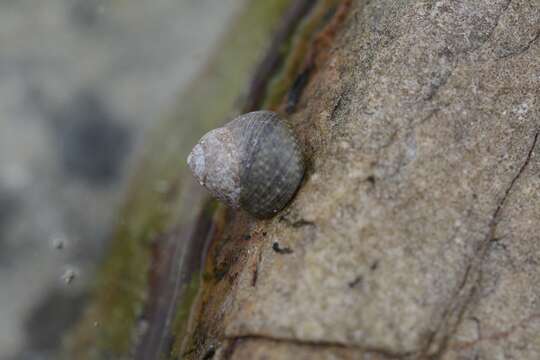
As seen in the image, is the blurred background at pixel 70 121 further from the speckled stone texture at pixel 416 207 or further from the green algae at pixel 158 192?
the speckled stone texture at pixel 416 207

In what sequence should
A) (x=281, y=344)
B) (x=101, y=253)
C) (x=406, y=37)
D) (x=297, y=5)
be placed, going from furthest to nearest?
(x=101, y=253)
(x=297, y=5)
(x=406, y=37)
(x=281, y=344)

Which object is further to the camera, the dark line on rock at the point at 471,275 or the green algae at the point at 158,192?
the green algae at the point at 158,192

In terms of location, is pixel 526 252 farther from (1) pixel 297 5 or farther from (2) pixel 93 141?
(2) pixel 93 141

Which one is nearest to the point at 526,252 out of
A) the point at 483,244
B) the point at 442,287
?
the point at 483,244

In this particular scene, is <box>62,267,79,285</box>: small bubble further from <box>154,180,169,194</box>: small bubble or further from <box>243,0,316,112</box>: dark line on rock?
<box>243,0,316,112</box>: dark line on rock

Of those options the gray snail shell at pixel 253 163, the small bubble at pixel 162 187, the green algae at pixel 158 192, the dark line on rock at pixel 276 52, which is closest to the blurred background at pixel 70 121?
the green algae at pixel 158 192

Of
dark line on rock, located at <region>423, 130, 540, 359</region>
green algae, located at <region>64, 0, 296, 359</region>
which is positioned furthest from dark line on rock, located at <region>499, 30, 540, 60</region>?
green algae, located at <region>64, 0, 296, 359</region>
